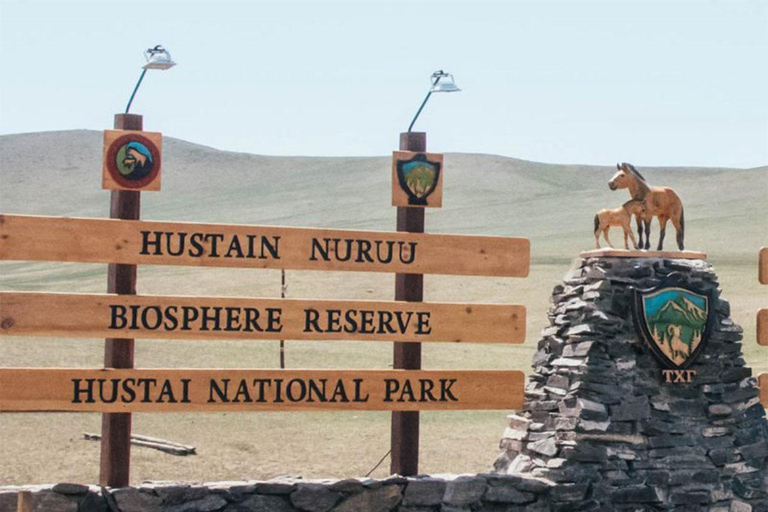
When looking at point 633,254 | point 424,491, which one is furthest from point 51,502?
point 633,254

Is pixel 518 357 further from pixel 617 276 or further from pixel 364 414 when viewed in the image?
pixel 617 276

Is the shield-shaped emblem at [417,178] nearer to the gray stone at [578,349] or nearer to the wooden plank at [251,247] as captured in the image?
the wooden plank at [251,247]

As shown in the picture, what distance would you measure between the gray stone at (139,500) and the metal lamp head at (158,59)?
3506 millimetres

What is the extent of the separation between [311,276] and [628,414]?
137 ft

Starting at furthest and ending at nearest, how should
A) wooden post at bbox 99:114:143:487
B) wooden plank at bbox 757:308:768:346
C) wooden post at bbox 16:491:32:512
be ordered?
wooden plank at bbox 757:308:768:346, wooden post at bbox 99:114:143:487, wooden post at bbox 16:491:32:512

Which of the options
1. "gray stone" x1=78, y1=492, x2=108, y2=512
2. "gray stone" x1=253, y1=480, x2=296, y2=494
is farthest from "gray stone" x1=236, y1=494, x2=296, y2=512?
"gray stone" x1=78, y1=492, x2=108, y2=512

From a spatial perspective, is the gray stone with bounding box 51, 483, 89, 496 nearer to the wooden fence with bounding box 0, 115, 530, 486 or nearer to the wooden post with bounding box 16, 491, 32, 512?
the wooden fence with bounding box 0, 115, 530, 486

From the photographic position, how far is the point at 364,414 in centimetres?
2370

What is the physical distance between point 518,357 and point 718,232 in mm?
40060

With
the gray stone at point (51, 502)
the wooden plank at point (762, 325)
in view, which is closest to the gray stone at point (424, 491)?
the gray stone at point (51, 502)

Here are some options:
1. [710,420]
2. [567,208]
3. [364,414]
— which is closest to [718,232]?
[567,208]

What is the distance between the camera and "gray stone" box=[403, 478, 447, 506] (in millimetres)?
11906

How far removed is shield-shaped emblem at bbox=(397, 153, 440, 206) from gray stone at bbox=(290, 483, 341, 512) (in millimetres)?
2685

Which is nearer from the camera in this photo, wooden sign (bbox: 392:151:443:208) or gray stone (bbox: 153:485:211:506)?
gray stone (bbox: 153:485:211:506)
